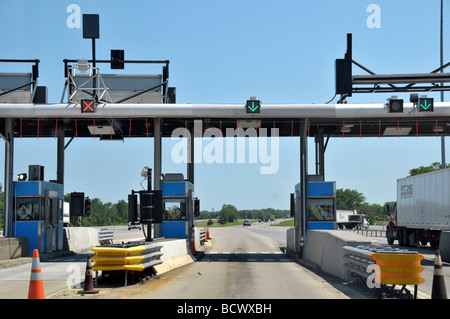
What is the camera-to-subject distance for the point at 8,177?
81.5ft

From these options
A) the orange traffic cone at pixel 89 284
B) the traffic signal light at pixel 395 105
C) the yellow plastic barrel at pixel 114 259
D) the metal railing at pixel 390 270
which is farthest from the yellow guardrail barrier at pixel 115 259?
the traffic signal light at pixel 395 105

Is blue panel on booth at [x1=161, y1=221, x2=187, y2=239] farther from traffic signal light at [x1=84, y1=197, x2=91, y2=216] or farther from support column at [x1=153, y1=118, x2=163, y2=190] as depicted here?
traffic signal light at [x1=84, y1=197, x2=91, y2=216]

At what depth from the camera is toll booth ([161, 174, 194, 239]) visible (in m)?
25.8

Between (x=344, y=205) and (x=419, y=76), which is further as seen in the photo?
(x=344, y=205)

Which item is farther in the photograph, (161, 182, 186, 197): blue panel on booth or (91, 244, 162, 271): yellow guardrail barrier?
(161, 182, 186, 197): blue panel on booth

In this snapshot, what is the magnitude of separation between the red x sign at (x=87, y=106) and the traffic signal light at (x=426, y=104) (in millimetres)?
12527

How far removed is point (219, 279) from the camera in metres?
15.4

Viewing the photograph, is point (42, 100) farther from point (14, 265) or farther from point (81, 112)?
point (14, 265)

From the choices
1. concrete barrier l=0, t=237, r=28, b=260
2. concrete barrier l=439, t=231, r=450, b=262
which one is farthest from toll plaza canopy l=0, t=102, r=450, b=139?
concrete barrier l=0, t=237, r=28, b=260

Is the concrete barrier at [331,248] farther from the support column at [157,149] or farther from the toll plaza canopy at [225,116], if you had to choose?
the support column at [157,149]

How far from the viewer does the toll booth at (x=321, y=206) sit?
26047 millimetres

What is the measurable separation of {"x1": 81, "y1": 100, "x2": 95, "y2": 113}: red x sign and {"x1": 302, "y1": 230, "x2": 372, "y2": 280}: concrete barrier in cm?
950
